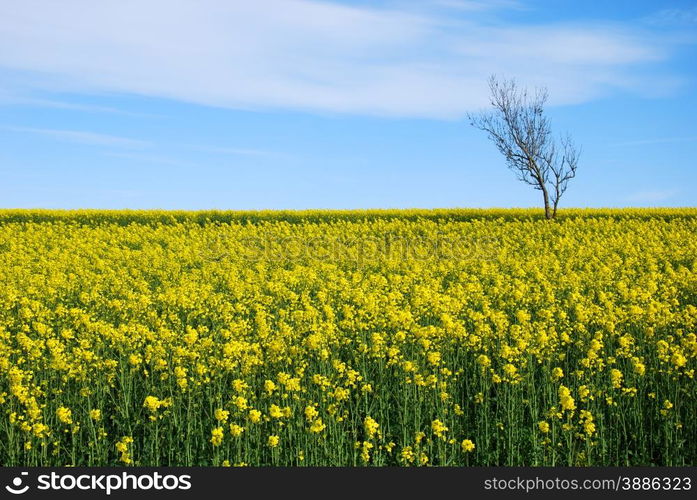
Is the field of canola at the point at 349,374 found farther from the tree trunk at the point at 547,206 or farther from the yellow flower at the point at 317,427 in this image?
the tree trunk at the point at 547,206

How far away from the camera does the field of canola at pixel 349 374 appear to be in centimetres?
782

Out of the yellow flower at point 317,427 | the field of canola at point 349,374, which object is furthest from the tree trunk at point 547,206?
the yellow flower at point 317,427

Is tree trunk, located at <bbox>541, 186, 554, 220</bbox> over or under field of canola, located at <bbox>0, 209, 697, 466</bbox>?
over

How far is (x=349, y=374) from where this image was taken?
8.38m

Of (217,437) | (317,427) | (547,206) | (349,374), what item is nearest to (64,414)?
(217,437)

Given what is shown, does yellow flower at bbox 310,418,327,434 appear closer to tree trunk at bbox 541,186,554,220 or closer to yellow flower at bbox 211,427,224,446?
yellow flower at bbox 211,427,224,446

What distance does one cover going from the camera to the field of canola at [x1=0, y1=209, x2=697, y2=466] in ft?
25.7

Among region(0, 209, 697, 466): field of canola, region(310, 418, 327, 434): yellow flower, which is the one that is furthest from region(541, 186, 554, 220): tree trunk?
region(310, 418, 327, 434): yellow flower

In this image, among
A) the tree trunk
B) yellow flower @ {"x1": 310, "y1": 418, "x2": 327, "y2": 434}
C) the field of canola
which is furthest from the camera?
the tree trunk

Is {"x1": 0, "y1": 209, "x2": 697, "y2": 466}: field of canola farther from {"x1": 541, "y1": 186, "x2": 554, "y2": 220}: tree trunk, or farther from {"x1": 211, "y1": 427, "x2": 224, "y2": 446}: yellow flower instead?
{"x1": 541, "y1": 186, "x2": 554, "y2": 220}: tree trunk

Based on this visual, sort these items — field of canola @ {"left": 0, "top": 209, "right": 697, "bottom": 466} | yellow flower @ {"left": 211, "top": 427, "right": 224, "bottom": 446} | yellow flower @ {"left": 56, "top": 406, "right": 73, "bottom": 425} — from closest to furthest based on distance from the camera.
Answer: yellow flower @ {"left": 211, "top": 427, "right": 224, "bottom": 446} < yellow flower @ {"left": 56, "top": 406, "right": 73, "bottom": 425} < field of canola @ {"left": 0, "top": 209, "right": 697, "bottom": 466}

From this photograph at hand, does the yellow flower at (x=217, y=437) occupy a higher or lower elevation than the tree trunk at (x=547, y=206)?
lower

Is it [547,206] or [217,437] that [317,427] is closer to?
[217,437]

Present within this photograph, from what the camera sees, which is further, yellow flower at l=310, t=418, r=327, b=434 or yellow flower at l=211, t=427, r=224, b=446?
yellow flower at l=310, t=418, r=327, b=434
